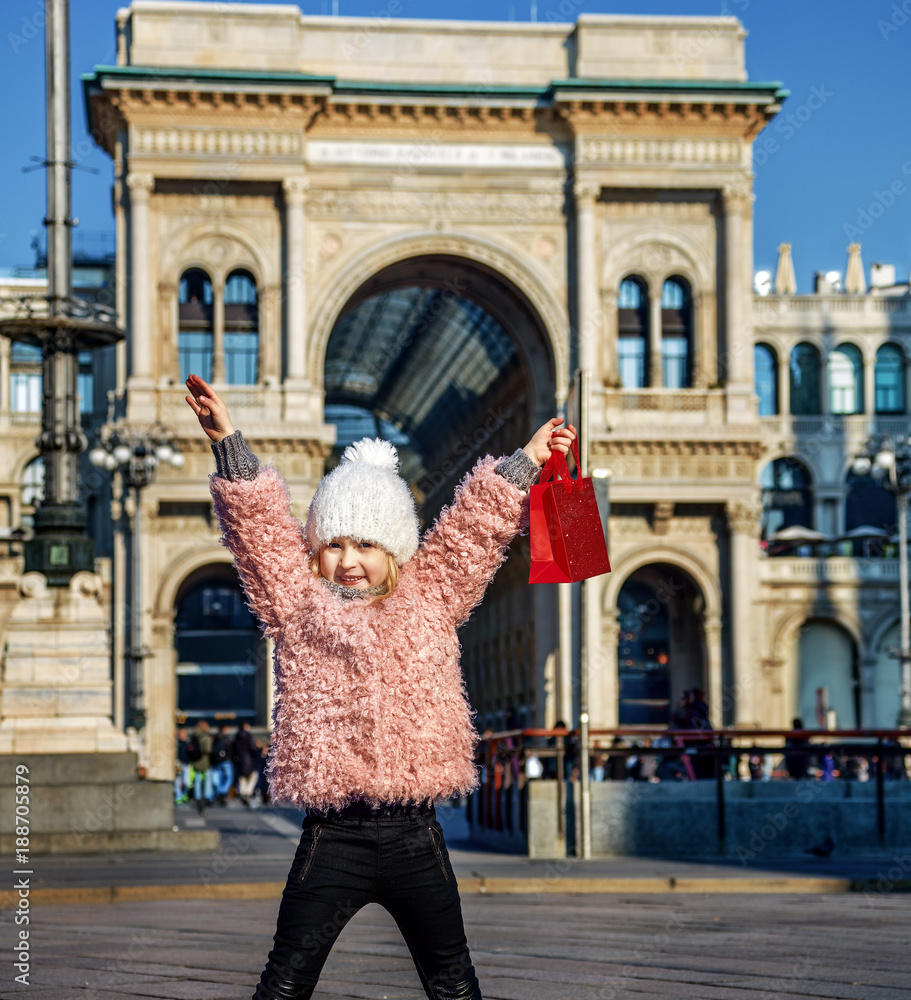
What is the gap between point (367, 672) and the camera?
4.86 metres

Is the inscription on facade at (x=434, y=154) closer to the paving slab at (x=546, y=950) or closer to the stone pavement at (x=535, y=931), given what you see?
the stone pavement at (x=535, y=931)

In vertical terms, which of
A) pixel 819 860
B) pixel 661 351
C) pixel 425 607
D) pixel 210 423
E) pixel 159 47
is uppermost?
pixel 159 47

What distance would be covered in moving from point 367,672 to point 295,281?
126 ft

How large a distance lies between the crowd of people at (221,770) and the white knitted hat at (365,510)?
21.1m

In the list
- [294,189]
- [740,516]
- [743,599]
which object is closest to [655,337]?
[740,516]

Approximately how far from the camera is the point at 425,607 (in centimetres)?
495

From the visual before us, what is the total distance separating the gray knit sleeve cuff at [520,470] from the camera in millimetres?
4977

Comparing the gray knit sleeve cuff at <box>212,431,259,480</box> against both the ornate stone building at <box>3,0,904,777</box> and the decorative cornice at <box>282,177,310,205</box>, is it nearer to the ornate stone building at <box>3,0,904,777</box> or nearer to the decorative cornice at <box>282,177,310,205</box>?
the ornate stone building at <box>3,0,904,777</box>

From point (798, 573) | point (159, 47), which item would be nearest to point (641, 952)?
point (159, 47)

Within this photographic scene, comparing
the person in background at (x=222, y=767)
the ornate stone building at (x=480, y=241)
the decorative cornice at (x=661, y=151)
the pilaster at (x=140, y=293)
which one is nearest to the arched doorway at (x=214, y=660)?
the ornate stone building at (x=480, y=241)

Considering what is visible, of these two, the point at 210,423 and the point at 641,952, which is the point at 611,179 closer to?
the point at 641,952

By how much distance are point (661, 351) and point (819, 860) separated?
95.0 feet

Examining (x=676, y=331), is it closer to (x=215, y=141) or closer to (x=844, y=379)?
(x=215, y=141)

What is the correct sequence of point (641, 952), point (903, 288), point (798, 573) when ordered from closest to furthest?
point (641, 952) < point (798, 573) < point (903, 288)
